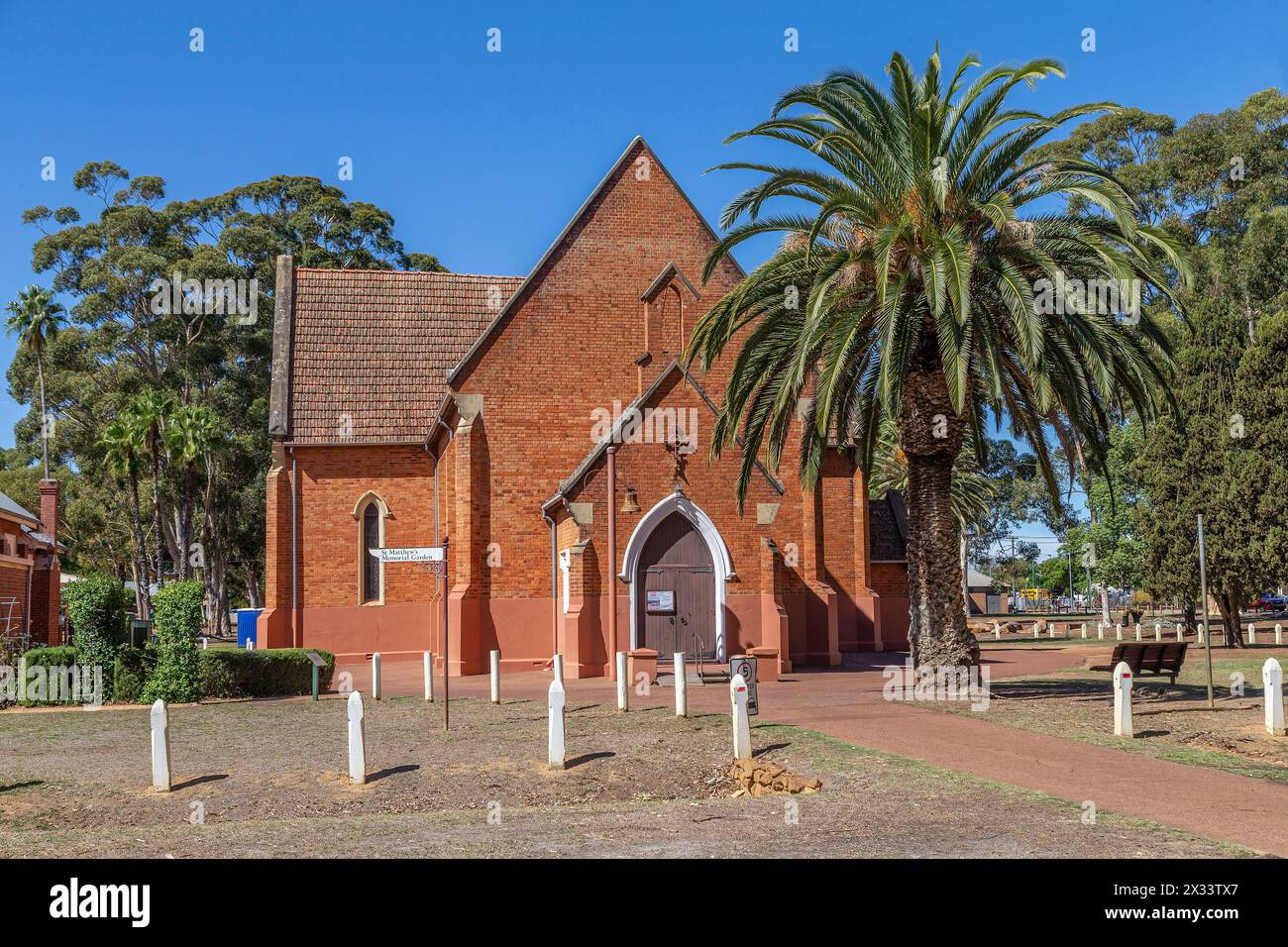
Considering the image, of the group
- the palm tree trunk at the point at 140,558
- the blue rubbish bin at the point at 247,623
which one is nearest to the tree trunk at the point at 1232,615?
the blue rubbish bin at the point at 247,623

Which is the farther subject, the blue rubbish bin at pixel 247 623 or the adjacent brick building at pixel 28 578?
the blue rubbish bin at pixel 247 623

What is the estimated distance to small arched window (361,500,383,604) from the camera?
34.1 metres

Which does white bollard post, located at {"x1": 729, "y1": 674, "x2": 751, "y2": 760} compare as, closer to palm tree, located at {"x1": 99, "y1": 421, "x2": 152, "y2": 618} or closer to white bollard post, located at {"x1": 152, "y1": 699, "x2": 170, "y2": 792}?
white bollard post, located at {"x1": 152, "y1": 699, "x2": 170, "y2": 792}

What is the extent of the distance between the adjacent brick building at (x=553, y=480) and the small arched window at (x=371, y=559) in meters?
0.08

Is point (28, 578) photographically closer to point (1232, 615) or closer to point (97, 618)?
point (97, 618)

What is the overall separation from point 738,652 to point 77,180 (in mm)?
53313

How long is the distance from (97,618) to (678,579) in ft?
41.6

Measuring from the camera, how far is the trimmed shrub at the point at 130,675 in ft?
74.4

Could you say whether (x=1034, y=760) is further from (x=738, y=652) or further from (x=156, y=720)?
(x=738, y=652)

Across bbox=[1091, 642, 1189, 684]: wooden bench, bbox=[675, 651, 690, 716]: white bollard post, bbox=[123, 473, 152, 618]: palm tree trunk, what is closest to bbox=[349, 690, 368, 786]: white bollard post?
bbox=[675, 651, 690, 716]: white bollard post

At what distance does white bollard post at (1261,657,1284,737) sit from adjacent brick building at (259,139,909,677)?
32.8 ft

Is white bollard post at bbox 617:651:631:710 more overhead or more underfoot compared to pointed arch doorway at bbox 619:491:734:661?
more underfoot

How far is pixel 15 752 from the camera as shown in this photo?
17.1 meters

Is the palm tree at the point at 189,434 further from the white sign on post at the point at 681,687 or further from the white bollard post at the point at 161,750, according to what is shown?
the white bollard post at the point at 161,750
